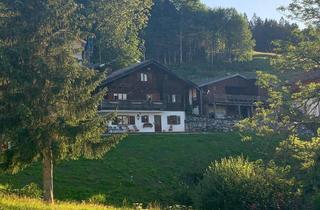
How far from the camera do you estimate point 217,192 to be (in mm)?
25344

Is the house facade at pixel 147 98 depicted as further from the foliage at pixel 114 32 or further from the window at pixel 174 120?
the foliage at pixel 114 32

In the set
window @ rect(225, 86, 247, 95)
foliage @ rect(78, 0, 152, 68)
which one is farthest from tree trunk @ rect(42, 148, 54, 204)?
window @ rect(225, 86, 247, 95)

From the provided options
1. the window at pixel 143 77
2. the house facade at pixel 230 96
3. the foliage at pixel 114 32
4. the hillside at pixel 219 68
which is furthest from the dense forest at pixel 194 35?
the window at pixel 143 77

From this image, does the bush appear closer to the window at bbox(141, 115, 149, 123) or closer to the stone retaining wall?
the stone retaining wall

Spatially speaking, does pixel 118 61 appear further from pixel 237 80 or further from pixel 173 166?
pixel 173 166

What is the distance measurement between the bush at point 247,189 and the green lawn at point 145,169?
1.27 meters

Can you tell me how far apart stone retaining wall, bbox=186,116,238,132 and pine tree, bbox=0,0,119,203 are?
115 feet

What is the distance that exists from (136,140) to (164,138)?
2711 millimetres

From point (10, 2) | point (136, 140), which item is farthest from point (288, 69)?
point (136, 140)

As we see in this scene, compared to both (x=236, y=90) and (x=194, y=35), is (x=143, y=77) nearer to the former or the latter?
(x=236, y=90)

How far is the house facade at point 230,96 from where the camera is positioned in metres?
Answer: 68.8

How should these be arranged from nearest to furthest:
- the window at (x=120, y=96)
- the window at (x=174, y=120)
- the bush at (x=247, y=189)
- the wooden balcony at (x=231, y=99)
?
the bush at (x=247, y=189)
the window at (x=120, y=96)
the window at (x=174, y=120)
the wooden balcony at (x=231, y=99)

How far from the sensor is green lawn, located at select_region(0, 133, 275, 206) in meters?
30.7

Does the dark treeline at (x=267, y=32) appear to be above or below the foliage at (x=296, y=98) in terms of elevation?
above
